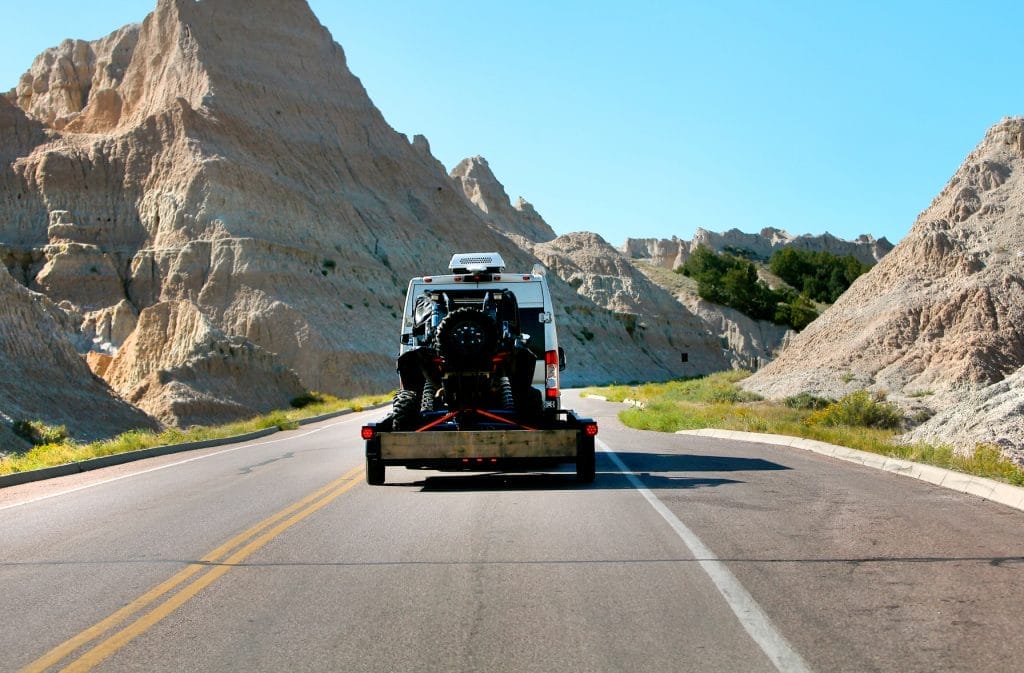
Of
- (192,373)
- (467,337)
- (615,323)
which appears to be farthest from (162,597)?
(615,323)

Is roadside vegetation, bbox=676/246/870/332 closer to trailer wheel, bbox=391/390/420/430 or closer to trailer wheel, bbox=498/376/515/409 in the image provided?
trailer wheel, bbox=498/376/515/409

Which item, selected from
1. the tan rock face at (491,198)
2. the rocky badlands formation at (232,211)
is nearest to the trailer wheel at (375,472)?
the rocky badlands formation at (232,211)

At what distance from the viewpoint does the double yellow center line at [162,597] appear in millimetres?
5551

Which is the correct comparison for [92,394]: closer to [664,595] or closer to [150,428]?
[150,428]

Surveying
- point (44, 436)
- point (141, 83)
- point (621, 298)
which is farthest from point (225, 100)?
point (44, 436)

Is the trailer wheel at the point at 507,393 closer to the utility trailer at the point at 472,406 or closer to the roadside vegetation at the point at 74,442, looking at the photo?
the utility trailer at the point at 472,406

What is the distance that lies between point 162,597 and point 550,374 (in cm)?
816

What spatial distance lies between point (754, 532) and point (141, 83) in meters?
89.3

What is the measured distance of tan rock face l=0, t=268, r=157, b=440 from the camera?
105 ft

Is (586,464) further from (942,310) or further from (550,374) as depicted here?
(942,310)

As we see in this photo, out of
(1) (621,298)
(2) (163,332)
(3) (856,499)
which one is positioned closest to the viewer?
(3) (856,499)

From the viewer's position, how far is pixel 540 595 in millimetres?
6746

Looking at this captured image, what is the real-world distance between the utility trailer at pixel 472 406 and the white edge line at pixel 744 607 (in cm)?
305

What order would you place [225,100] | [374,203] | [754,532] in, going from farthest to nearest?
[374,203] → [225,100] → [754,532]
